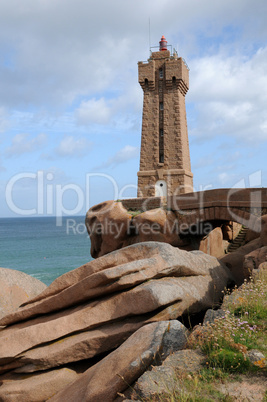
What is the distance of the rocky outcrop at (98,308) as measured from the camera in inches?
324

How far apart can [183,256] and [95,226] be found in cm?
1372

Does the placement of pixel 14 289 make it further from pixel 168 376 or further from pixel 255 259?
pixel 168 376

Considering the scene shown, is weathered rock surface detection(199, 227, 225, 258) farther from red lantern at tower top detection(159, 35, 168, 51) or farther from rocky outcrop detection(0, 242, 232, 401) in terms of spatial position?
red lantern at tower top detection(159, 35, 168, 51)

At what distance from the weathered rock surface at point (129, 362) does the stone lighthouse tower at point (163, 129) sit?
21.3 meters

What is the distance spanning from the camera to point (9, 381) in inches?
341

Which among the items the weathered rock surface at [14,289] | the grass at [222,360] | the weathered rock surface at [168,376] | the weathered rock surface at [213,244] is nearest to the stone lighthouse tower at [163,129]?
the weathered rock surface at [213,244]

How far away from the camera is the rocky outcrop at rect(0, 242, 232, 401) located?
823 cm

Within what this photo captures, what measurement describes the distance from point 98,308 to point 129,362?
9.81 ft

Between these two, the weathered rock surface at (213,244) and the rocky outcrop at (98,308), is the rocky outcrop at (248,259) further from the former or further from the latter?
the weathered rock surface at (213,244)

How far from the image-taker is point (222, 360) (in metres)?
4.91

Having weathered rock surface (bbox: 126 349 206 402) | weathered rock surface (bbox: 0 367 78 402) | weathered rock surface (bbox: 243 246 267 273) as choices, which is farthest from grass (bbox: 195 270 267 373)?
weathered rock surface (bbox: 0 367 78 402)

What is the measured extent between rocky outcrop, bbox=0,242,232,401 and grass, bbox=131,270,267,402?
92.8 inches

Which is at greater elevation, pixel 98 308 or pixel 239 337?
pixel 239 337

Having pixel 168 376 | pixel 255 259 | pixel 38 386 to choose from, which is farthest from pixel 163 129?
pixel 168 376
